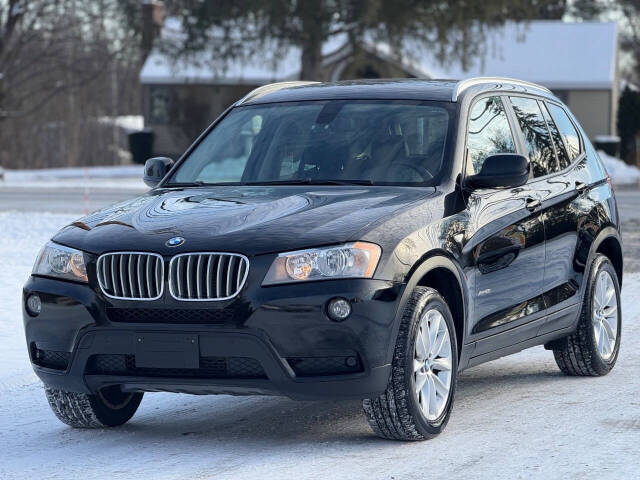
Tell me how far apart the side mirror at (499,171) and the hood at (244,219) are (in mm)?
329

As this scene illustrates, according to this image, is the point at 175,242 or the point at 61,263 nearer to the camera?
the point at 175,242

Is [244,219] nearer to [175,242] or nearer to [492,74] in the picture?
[175,242]

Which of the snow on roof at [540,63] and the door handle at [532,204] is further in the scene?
the snow on roof at [540,63]

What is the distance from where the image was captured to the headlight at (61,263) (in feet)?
20.3

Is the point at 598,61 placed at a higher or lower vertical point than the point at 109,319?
lower

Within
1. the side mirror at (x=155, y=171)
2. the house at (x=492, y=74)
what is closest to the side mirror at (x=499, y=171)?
the side mirror at (x=155, y=171)

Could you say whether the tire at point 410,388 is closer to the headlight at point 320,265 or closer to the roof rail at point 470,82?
the headlight at point 320,265

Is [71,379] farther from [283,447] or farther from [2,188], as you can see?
[2,188]

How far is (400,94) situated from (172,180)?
1.37 m

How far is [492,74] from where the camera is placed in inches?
2136

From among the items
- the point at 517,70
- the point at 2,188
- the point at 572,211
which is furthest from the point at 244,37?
the point at 572,211

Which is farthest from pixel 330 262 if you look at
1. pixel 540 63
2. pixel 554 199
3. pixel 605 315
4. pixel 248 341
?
pixel 540 63

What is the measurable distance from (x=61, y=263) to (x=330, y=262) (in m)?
1.31

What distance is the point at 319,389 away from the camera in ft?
19.4
